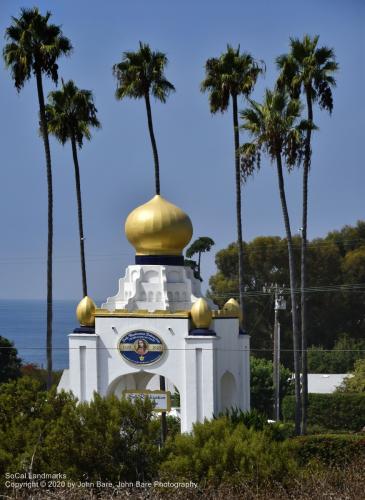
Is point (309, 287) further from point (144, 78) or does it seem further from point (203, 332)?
point (203, 332)

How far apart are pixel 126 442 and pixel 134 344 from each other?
27.1 feet

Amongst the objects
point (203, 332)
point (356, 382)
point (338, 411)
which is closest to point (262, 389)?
point (338, 411)

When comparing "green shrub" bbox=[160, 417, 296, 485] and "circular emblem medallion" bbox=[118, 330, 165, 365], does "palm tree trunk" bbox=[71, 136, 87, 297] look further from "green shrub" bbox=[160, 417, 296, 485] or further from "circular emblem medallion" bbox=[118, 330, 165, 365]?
"green shrub" bbox=[160, 417, 296, 485]

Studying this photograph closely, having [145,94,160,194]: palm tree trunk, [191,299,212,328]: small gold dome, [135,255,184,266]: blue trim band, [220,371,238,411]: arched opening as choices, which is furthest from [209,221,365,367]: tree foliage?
[191,299,212,328]: small gold dome

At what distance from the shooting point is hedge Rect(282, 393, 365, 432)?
6109 cm

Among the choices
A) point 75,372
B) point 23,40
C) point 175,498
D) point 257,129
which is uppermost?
point 23,40

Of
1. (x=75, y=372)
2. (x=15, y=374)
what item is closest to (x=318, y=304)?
(x=15, y=374)

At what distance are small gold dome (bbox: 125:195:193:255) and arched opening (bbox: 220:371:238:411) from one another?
4406 mm

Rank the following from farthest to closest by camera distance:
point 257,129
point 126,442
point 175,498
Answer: point 257,129 → point 126,442 → point 175,498

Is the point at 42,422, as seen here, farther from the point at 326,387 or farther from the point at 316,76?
the point at 326,387

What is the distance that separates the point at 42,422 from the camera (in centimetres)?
3356

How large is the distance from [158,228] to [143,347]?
3767mm

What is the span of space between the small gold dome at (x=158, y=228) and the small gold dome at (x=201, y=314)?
7.83 ft

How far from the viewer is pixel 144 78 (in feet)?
187
